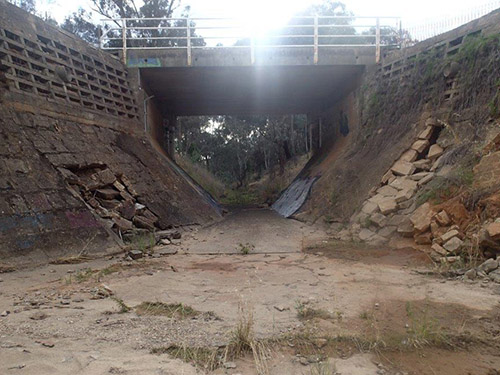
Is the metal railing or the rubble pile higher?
the metal railing

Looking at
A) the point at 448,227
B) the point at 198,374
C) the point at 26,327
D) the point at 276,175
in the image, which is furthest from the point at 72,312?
the point at 276,175

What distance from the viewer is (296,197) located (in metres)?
14.2

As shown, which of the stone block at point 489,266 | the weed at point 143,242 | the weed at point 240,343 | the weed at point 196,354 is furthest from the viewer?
the weed at point 143,242

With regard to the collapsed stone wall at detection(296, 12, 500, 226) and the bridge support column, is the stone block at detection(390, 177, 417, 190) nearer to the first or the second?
the collapsed stone wall at detection(296, 12, 500, 226)

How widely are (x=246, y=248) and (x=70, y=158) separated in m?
4.31

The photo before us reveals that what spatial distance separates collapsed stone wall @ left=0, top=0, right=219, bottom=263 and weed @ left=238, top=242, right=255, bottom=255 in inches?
89.3

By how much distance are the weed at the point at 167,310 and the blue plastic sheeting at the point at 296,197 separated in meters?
8.67

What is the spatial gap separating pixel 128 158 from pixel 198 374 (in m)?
8.82

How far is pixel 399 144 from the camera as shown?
1010cm

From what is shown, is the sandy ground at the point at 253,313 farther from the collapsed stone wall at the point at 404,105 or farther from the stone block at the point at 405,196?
the collapsed stone wall at the point at 404,105

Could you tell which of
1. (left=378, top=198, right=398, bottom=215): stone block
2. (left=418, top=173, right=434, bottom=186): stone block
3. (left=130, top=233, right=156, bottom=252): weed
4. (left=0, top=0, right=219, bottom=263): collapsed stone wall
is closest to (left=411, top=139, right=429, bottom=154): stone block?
(left=418, top=173, right=434, bottom=186): stone block

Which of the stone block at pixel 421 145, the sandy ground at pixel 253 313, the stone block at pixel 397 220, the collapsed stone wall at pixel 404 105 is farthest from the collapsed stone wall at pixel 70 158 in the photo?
the stone block at pixel 421 145

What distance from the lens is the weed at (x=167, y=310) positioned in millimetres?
3986

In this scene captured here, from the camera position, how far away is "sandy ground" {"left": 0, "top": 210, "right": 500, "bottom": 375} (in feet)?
9.34
